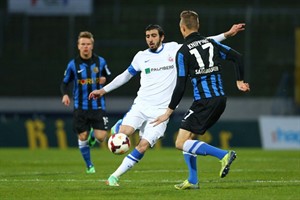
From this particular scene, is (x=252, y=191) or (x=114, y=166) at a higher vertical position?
(x=252, y=191)

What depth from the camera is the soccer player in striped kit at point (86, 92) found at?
562 inches

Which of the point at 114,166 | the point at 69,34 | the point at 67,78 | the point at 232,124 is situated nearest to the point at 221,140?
the point at 232,124

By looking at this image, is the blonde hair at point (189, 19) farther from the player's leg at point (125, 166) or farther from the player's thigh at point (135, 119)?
the player's leg at point (125, 166)

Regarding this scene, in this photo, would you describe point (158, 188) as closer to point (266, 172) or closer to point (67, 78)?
point (266, 172)

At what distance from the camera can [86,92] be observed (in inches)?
563

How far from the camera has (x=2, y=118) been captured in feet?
86.5

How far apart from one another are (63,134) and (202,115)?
51.4ft

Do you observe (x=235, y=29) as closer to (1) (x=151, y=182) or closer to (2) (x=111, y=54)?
(1) (x=151, y=182)

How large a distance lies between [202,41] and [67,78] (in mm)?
4738

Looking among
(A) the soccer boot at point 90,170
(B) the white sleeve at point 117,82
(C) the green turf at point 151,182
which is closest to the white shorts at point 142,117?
(B) the white sleeve at point 117,82

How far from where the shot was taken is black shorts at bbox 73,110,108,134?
47.3 feet

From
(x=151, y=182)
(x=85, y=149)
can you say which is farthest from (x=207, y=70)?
(x=85, y=149)

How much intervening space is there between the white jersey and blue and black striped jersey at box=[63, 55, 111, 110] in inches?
120

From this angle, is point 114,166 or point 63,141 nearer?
point 114,166
